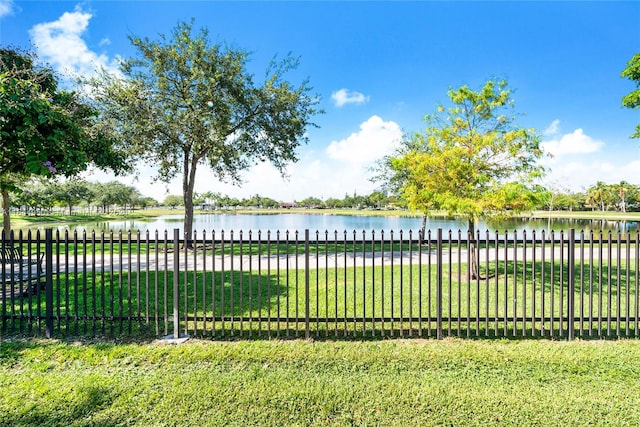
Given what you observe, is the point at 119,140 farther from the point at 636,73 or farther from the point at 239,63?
the point at 636,73

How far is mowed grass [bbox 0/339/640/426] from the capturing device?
315 centimetres

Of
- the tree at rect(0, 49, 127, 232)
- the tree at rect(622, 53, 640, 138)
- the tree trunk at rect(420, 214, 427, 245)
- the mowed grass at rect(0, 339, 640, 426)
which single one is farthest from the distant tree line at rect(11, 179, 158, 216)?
the tree at rect(622, 53, 640, 138)

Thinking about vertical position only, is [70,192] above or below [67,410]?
above

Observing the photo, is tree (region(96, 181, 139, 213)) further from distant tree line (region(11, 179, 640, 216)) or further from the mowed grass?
the mowed grass

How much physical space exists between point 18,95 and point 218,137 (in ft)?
30.7

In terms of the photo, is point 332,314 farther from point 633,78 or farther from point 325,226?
point 325,226

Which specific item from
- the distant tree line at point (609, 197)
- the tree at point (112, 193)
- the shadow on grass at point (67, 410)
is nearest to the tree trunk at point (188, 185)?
the shadow on grass at point (67, 410)

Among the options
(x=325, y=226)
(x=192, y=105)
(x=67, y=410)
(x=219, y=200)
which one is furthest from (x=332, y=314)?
(x=219, y=200)

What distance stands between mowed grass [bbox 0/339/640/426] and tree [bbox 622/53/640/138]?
45.0ft

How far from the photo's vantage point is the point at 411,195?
8719mm

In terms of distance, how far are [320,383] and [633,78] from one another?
18.2 m

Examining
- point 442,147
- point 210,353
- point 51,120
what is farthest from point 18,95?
point 442,147

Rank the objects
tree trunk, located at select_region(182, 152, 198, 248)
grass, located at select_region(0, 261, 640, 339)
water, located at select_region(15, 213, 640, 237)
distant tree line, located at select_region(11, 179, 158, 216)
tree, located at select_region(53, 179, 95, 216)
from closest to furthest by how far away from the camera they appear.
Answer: grass, located at select_region(0, 261, 640, 339) < tree trunk, located at select_region(182, 152, 198, 248) < water, located at select_region(15, 213, 640, 237) < distant tree line, located at select_region(11, 179, 158, 216) < tree, located at select_region(53, 179, 95, 216)

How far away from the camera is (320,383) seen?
12.1 ft
